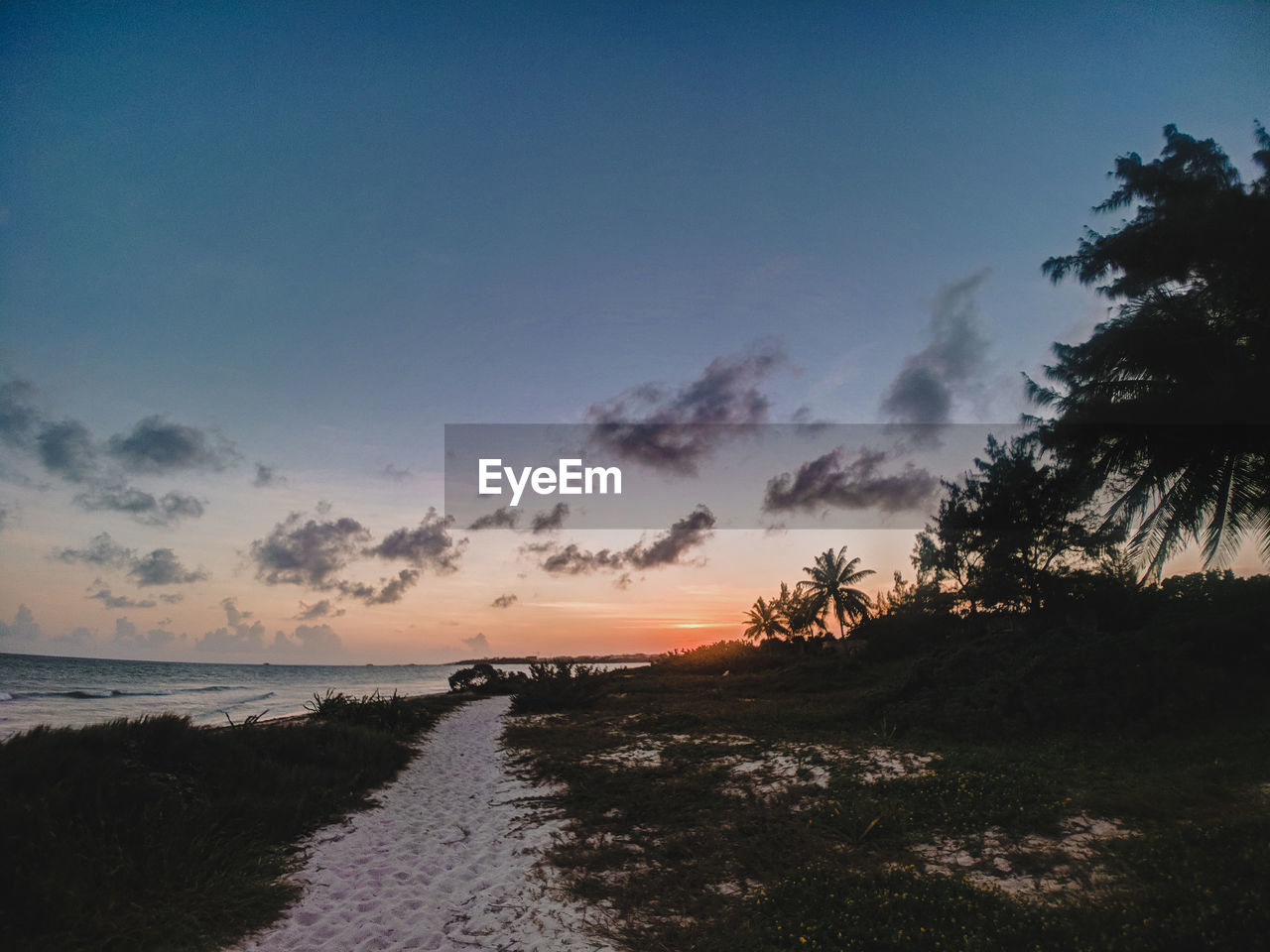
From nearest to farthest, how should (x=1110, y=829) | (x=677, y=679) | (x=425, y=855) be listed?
(x=1110, y=829), (x=425, y=855), (x=677, y=679)

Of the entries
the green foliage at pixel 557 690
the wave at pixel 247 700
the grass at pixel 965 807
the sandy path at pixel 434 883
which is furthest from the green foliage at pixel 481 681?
the sandy path at pixel 434 883

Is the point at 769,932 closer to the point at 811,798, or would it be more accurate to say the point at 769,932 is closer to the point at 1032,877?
the point at 1032,877

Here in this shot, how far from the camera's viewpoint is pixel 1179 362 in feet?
50.2

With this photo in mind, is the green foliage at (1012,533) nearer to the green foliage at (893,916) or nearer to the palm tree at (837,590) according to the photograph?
the palm tree at (837,590)

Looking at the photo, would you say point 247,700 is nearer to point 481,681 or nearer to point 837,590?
point 481,681

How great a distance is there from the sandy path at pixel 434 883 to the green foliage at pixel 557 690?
13.8 m

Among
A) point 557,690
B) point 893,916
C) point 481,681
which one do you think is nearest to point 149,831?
point 893,916

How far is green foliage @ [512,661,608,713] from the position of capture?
25500 mm

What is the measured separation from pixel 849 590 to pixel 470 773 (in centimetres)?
3965

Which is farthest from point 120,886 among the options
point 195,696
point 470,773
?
point 195,696

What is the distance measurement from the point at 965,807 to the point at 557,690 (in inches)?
772

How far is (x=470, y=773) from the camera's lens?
13383 millimetres

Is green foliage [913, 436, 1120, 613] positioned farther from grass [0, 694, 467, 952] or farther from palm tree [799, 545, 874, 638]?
grass [0, 694, 467, 952]

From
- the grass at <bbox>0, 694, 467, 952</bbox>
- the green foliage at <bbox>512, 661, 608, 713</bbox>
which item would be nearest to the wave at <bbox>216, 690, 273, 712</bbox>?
the green foliage at <bbox>512, 661, 608, 713</bbox>
